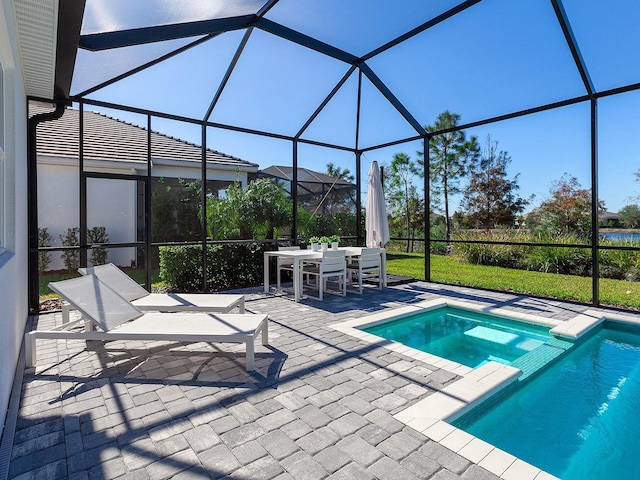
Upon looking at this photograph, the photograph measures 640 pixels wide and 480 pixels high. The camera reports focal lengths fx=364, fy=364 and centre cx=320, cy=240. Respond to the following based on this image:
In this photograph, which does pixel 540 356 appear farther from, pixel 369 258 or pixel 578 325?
pixel 369 258

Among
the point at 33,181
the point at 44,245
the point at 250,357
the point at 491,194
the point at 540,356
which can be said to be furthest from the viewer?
the point at 491,194

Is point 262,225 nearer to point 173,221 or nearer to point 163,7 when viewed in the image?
point 173,221

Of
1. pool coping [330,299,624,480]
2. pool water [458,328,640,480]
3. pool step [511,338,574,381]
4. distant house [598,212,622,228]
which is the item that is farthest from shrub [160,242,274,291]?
distant house [598,212,622,228]

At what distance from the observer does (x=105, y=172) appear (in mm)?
7590

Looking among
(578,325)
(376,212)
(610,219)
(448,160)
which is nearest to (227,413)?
(578,325)

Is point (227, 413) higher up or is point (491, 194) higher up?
point (491, 194)

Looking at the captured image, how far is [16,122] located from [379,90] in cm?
623

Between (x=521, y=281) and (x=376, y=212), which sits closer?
(x=376, y=212)

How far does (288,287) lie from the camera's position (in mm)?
8211

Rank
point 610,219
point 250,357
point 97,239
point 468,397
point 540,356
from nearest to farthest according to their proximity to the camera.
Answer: point 468,397 → point 250,357 → point 540,356 → point 97,239 → point 610,219

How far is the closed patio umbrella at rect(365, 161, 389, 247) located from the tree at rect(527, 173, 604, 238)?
7.58m

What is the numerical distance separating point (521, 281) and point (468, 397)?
316 inches

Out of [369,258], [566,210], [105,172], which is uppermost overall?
[105,172]

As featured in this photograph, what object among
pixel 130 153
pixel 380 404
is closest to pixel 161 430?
pixel 380 404
